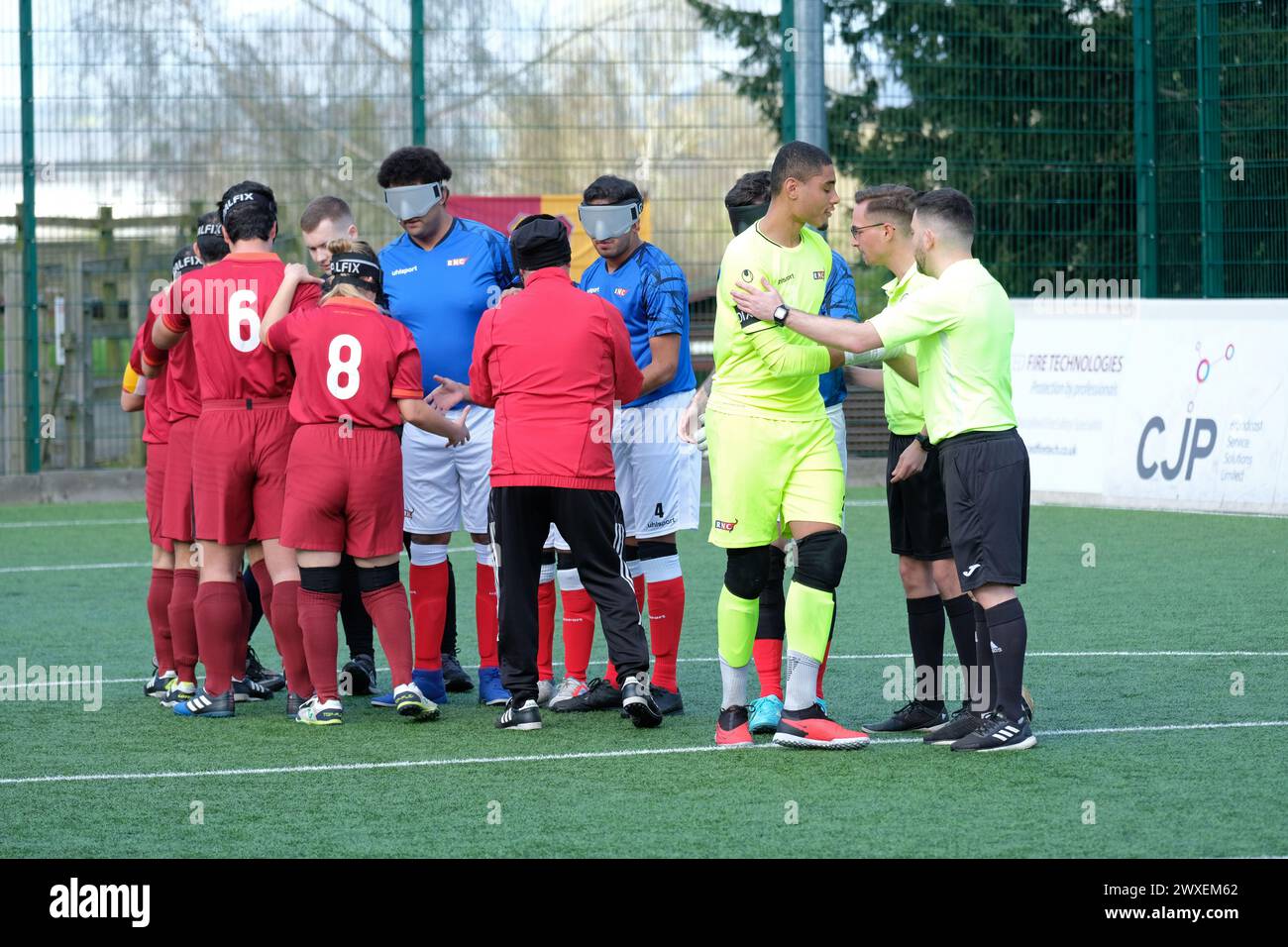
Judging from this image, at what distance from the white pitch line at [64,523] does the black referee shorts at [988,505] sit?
10649mm

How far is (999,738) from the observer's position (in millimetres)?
6562

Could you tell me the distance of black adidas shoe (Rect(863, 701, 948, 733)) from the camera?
280 inches

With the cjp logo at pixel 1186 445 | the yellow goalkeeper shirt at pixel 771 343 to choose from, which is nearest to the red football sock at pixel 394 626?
the yellow goalkeeper shirt at pixel 771 343

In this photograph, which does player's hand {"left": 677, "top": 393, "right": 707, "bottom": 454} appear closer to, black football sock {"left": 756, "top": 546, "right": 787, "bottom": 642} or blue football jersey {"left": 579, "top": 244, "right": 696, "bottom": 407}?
blue football jersey {"left": 579, "top": 244, "right": 696, "bottom": 407}

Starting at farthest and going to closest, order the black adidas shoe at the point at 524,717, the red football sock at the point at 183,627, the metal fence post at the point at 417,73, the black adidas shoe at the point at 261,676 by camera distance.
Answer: the metal fence post at the point at 417,73 < the black adidas shoe at the point at 261,676 < the red football sock at the point at 183,627 < the black adidas shoe at the point at 524,717

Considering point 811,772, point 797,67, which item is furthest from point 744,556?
point 797,67

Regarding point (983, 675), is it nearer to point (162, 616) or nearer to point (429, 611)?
point (429, 611)

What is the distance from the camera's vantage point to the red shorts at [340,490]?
7.27m

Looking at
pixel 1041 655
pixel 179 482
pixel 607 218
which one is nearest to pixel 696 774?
pixel 607 218

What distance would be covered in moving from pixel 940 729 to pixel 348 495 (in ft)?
8.29

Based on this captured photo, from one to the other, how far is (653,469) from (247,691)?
2.15 m

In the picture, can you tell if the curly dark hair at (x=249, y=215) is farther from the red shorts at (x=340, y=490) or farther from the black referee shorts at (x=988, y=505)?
the black referee shorts at (x=988, y=505)

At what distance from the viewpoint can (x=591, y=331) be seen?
708 cm
